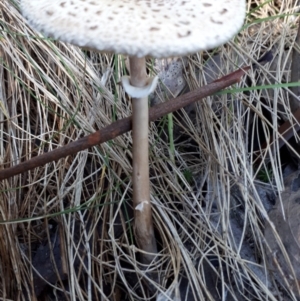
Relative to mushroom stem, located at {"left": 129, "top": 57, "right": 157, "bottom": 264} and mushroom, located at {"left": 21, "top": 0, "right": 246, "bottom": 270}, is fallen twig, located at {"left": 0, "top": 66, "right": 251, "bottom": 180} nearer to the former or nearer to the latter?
mushroom stem, located at {"left": 129, "top": 57, "right": 157, "bottom": 264}

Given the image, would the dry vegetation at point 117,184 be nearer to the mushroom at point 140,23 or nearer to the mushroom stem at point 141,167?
the mushroom stem at point 141,167

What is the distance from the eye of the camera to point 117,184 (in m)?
1.54

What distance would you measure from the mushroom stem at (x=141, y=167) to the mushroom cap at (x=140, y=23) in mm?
203

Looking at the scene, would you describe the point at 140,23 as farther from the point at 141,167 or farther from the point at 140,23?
the point at 141,167

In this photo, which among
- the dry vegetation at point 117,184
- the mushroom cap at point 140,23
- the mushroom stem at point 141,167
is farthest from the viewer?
the dry vegetation at point 117,184

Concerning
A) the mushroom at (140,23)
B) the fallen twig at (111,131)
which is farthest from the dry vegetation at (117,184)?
the mushroom at (140,23)

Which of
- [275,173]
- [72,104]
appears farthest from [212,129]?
[72,104]

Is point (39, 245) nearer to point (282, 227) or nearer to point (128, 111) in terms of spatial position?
point (128, 111)

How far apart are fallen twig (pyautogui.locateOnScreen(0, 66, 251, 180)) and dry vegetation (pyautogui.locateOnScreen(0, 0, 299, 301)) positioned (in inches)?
9.1

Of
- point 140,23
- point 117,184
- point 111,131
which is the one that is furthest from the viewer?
point 117,184

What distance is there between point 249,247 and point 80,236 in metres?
0.59

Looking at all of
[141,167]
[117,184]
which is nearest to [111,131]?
[141,167]

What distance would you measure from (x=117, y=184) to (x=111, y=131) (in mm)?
329

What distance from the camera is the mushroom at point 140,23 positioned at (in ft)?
2.86
